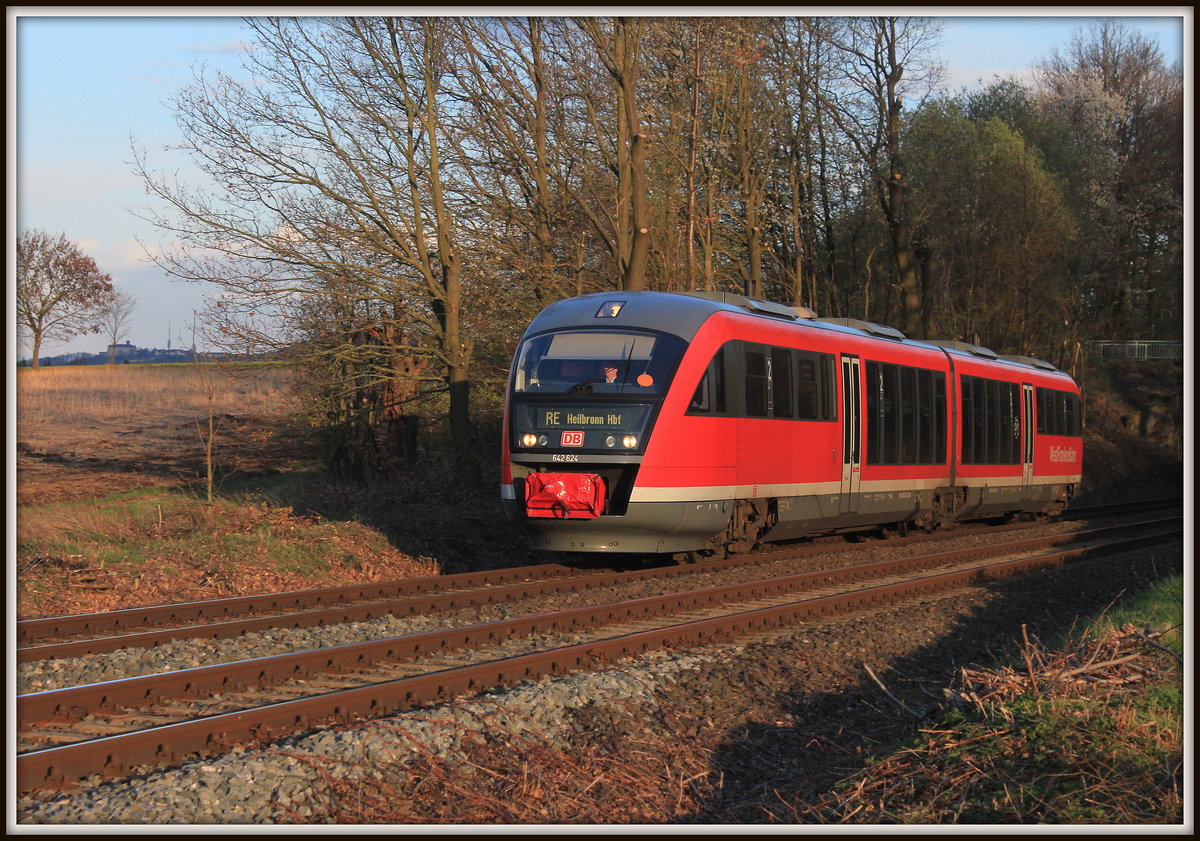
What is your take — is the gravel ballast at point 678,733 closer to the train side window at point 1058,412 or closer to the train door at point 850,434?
the train door at point 850,434

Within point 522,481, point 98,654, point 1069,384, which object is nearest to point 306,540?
point 522,481

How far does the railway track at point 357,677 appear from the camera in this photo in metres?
6.22

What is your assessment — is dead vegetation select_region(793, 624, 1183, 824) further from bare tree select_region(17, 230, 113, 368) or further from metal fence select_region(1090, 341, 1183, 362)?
metal fence select_region(1090, 341, 1183, 362)

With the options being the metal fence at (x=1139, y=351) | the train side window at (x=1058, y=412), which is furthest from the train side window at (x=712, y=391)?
the metal fence at (x=1139, y=351)

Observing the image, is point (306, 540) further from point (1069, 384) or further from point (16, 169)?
point (1069, 384)

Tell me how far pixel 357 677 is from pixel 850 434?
9963 millimetres

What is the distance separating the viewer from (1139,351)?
48.7 m

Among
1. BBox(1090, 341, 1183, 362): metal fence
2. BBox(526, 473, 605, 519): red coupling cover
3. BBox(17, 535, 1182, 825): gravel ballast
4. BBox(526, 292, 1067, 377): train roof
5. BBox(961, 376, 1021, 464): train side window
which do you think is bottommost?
BBox(17, 535, 1182, 825): gravel ballast

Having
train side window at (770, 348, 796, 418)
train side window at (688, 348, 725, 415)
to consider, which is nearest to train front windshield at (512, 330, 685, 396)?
train side window at (688, 348, 725, 415)

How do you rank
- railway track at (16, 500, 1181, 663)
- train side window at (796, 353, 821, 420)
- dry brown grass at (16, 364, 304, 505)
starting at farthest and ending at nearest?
dry brown grass at (16, 364, 304, 505) < train side window at (796, 353, 821, 420) < railway track at (16, 500, 1181, 663)

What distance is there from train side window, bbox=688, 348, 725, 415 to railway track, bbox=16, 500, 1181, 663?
2253 mm

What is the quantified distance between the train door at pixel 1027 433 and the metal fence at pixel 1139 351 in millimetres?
26764

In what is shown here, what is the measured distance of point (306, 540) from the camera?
14.8 m

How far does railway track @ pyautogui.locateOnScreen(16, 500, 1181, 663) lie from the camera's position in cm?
942
